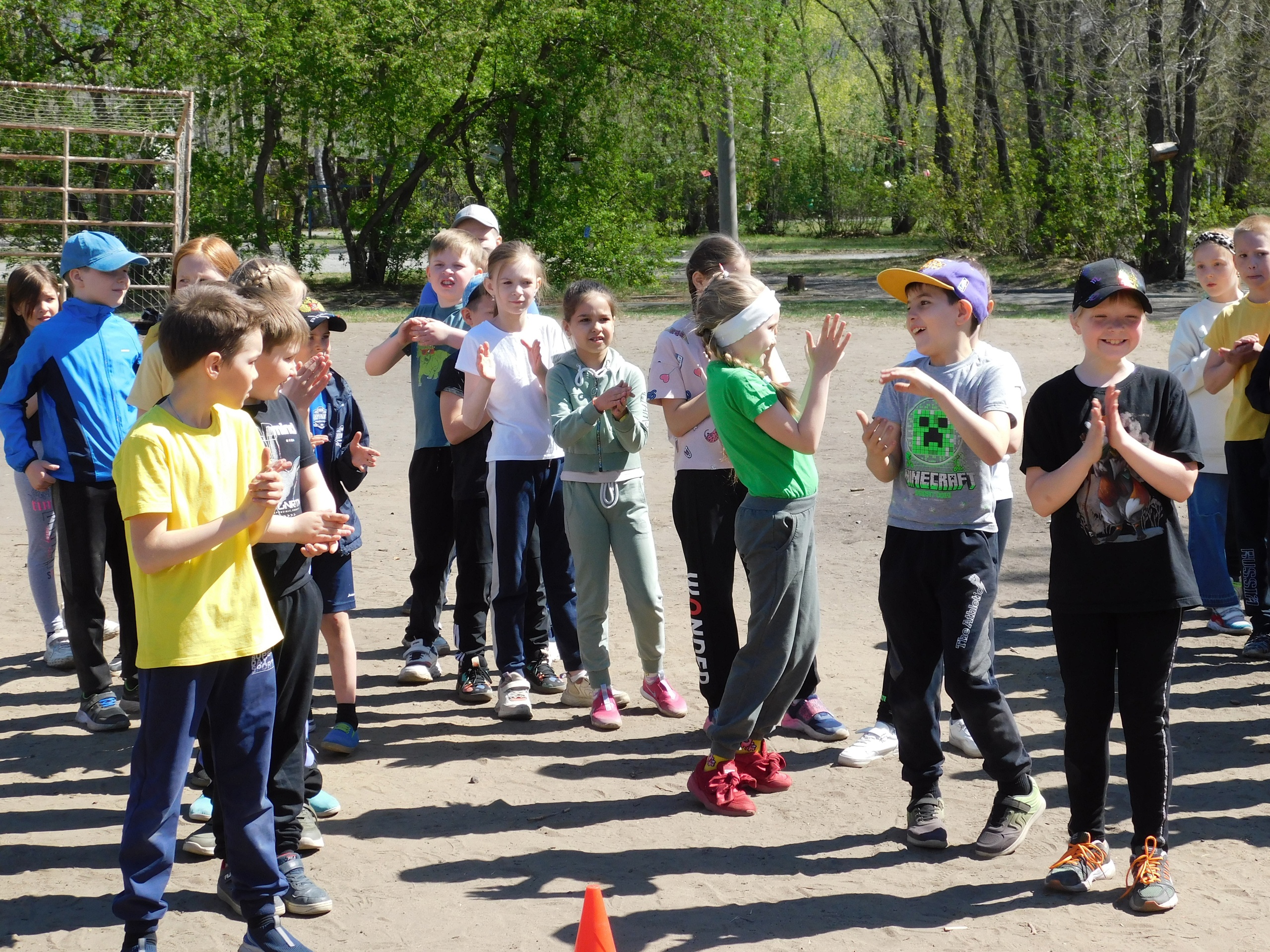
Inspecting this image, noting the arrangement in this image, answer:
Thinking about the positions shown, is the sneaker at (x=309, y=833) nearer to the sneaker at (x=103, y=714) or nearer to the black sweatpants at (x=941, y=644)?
the sneaker at (x=103, y=714)

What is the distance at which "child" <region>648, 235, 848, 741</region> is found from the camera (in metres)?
4.73

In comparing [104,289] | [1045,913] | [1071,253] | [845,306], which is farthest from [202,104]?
[1045,913]

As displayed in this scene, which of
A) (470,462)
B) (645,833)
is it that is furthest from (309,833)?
(470,462)

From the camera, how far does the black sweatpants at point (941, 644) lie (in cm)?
378

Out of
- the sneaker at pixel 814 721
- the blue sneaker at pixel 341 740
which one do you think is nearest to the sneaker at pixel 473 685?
the blue sneaker at pixel 341 740

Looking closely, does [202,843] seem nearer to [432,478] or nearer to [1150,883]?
[432,478]

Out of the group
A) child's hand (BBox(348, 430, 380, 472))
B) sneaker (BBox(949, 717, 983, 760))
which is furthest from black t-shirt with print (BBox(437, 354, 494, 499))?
sneaker (BBox(949, 717, 983, 760))

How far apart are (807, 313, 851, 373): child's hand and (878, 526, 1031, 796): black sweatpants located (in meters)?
0.58

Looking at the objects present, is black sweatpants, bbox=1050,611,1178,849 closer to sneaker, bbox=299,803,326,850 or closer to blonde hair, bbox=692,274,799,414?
blonde hair, bbox=692,274,799,414

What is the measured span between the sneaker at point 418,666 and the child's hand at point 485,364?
1.43 m

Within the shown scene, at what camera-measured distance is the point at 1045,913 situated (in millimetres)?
3490

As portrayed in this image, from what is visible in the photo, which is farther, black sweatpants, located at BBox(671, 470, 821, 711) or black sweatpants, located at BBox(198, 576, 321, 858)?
black sweatpants, located at BBox(671, 470, 821, 711)

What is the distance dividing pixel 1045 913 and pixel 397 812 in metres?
2.20

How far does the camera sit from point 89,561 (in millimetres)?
5070
